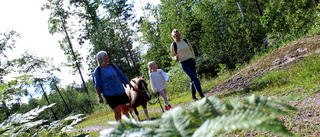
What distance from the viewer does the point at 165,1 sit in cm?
1862

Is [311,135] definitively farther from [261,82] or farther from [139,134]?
[261,82]

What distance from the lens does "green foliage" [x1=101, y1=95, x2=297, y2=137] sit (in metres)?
0.52

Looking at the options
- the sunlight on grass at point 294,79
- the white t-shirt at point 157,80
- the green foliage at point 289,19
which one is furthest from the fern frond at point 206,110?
the green foliage at point 289,19

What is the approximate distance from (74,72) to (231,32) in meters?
28.2

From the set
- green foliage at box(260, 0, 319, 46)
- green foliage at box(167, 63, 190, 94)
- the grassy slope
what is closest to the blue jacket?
the grassy slope

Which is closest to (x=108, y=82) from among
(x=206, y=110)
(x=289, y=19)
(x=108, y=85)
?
(x=108, y=85)

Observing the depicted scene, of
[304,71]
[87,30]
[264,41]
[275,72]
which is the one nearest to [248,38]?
[264,41]

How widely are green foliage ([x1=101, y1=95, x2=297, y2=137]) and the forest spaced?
4.74ft

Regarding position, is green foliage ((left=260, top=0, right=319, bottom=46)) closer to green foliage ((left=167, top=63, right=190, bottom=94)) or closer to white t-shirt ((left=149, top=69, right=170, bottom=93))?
green foliage ((left=167, top=63, right=190, bottom=94))

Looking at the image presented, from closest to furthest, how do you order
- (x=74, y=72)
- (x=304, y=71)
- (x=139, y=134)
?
1. (x=139, y=134)
2. (x=304, y=71)
3. (x=74, y=72)

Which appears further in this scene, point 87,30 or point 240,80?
point 87,30

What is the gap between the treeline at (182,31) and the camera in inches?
363

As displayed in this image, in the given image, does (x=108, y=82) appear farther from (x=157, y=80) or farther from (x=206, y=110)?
(x=206, y=110)

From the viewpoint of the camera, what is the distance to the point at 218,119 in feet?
1.87
